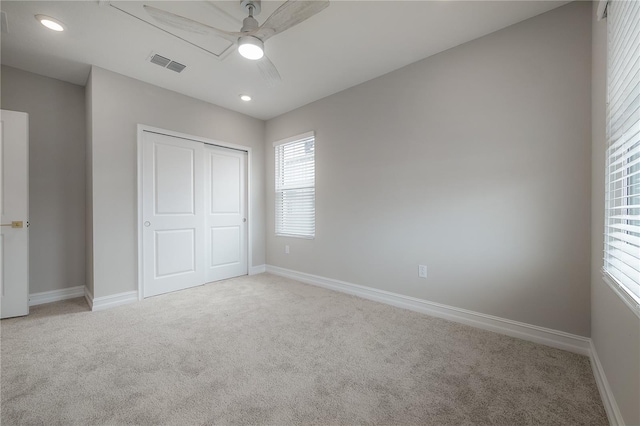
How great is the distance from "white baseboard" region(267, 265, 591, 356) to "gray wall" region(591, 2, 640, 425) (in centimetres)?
17

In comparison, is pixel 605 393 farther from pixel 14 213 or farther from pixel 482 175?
pixel 14 213

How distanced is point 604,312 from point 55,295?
5.13 meters

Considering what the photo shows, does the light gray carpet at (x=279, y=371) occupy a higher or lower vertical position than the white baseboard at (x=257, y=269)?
lower

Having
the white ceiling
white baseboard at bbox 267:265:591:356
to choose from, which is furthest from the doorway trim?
white baseboard at bbox 267:265:591:356

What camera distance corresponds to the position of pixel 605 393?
1413mm

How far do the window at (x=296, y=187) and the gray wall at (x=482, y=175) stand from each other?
558 mm

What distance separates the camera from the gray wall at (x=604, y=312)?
1087mm

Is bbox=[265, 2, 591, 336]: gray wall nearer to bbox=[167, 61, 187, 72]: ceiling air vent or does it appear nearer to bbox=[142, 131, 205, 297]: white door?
bbox=[167, 61, 187, 72]: ceiling air vent

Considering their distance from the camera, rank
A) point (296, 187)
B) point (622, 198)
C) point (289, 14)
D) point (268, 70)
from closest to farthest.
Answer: point (622, 198), point (289, 14), point (268, 70), point (296, 187)

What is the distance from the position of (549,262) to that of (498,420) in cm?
134

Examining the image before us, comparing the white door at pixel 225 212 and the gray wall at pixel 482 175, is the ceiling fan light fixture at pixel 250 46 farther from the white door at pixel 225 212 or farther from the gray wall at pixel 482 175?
the white door at pixel 225 212

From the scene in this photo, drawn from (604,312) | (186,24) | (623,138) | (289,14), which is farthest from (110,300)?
(623,138)

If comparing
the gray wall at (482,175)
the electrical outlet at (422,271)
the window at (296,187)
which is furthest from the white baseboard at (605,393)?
the window at (296,187)

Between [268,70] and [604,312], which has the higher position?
[268,70]
